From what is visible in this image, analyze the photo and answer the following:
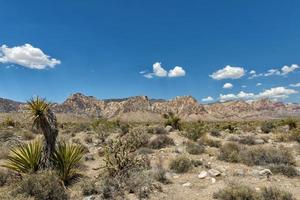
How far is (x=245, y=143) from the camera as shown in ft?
61.8

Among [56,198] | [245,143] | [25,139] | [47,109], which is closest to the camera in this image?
[56,198]

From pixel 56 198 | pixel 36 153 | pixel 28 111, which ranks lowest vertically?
pixel 56 198

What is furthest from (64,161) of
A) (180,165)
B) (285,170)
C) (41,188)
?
(285,170)

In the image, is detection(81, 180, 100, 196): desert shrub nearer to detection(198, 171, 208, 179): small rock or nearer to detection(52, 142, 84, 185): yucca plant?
detection(52, 142, 84, 185): yucca plant

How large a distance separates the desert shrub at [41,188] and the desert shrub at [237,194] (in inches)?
170

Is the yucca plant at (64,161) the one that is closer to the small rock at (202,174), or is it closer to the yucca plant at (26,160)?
the yucca plant at (26,160)

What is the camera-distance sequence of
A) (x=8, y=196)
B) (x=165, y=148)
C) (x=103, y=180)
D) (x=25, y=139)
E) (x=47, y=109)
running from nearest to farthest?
(x=8, y=196) < (x=103, y=180) < (x=47, y=109) < (x=165, y=148) < (x=25, y=139)

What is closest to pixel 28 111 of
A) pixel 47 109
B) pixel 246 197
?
pixel 47 109

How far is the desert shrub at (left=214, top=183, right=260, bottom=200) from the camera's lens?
8.19 m

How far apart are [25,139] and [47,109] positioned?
44.9 ft

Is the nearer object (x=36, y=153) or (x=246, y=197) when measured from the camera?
(x=246, y=197)

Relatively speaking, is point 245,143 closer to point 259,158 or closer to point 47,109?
point 259,158

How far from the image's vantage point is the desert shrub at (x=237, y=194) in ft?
26.9

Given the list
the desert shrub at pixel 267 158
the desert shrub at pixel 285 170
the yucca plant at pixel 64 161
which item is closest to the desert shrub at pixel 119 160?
the yucca plant at pixel 64 161
